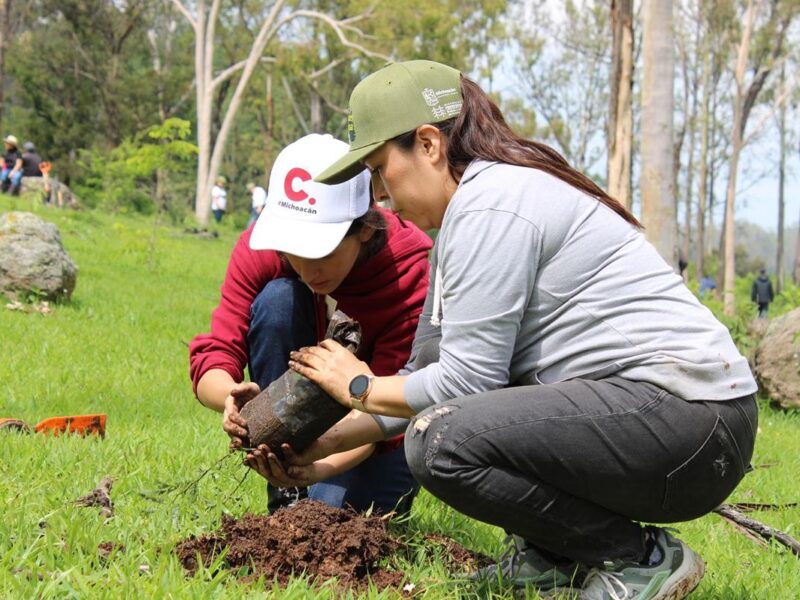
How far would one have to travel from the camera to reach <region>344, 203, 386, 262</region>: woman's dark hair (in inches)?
121

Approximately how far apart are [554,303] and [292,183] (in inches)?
42.5

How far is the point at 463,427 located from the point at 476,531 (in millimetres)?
1159

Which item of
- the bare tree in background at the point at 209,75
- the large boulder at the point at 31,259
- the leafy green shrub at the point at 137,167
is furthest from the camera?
the bare tree in background at the point at 209,75

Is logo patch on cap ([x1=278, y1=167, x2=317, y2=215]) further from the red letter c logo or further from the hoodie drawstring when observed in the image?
the hoodie drawstring

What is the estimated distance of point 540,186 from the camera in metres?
A: 2.32

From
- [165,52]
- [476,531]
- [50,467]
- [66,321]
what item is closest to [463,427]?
[476,531]

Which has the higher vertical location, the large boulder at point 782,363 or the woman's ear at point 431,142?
the woman's ear at point 431,142

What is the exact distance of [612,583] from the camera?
7.79ft

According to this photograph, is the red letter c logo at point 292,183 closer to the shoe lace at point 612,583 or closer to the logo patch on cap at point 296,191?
the logo patch on cap at point 296,191

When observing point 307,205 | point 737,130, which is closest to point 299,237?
point 307,205

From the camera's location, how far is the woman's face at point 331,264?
302 cm

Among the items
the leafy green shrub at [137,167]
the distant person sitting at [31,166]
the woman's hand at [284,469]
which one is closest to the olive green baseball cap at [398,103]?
the woman's hand at [284,469]

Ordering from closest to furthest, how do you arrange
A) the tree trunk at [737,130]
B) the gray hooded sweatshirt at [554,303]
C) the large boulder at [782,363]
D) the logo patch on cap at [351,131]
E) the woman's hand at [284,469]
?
the gray hooded sweatshirt at [554,303], the logo patch on cap at [351,131], the woman's hand at [284,469], the large boulder at [782,363], the tree trunk at [737,130]

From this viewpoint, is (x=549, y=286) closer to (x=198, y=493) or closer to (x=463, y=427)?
(x=463, y=427)
